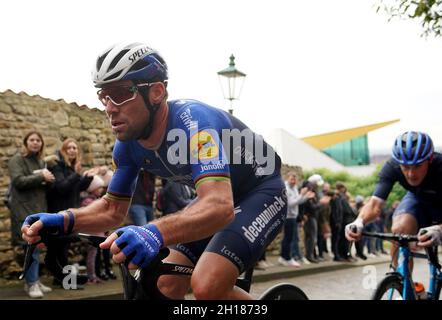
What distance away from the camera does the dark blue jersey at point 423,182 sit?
15.7 feet

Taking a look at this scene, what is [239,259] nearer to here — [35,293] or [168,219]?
[168,219]

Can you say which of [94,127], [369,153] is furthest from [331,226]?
Result: [369,153]

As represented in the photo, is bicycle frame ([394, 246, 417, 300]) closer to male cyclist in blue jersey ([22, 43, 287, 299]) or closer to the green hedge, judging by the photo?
male cyclist in blue jersey ([22, 43, 287, 299])

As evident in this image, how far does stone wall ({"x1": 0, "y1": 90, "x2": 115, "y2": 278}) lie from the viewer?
8398 mm

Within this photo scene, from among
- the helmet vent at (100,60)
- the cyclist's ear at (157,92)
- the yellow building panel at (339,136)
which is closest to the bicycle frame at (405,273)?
the cyclist's ear at (157,92)

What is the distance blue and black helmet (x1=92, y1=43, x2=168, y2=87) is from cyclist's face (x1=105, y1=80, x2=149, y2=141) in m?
0.05

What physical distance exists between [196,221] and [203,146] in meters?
0.36

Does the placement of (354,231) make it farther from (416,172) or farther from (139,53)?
(139,53)

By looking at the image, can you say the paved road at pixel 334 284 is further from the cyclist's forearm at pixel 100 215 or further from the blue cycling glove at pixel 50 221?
the blue cycling glove at pixel 50 221

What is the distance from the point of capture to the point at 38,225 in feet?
8.67

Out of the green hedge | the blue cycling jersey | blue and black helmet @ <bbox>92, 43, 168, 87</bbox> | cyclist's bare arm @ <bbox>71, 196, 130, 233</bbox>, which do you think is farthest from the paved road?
the green hedge

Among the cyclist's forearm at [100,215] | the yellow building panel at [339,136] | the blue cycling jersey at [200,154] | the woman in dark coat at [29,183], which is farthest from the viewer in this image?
the yellow building panel at [339,136]

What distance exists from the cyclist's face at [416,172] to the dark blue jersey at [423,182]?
7 cm

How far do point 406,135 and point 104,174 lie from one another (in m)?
4.98
